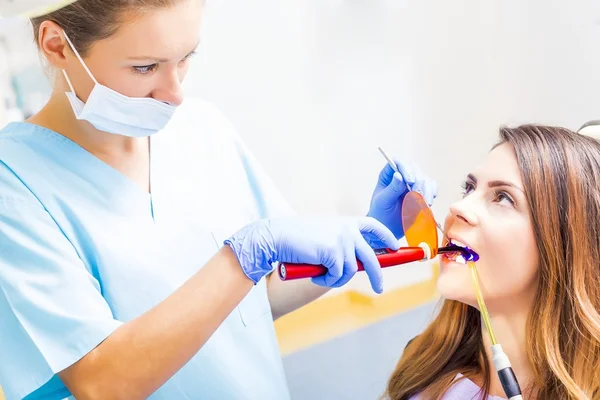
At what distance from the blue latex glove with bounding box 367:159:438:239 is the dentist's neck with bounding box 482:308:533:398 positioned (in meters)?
0.28

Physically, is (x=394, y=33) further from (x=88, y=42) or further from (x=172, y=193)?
(x=88, y=42)

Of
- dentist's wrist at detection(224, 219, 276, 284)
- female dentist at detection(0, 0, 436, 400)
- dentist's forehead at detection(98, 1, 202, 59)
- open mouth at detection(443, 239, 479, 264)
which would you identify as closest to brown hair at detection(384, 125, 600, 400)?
open mouth at detection(443, 239, 479, 264)

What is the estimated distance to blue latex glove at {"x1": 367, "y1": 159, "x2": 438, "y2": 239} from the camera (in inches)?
56.0

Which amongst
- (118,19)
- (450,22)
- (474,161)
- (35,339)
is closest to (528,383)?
(35,339)

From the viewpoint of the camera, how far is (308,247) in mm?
1113

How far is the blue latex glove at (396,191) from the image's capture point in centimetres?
142

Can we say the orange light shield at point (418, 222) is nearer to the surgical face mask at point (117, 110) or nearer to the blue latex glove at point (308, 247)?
the blue latex glove at point (308, 247)

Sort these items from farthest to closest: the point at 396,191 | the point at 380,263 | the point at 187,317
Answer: the point at 396,191 < the point at 380,263 < the point at 187,317

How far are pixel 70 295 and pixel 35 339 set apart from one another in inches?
3.5

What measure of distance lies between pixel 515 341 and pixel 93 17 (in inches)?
39.2

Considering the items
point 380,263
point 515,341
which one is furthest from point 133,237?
point 515,341

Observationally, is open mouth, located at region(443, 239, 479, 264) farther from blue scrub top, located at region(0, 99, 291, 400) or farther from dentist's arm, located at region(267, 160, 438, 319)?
blue scrub top, located at region(0, 99, 291, 400)

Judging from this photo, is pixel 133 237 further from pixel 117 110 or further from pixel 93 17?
pixel 93 17

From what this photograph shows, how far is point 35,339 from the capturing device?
109cm
